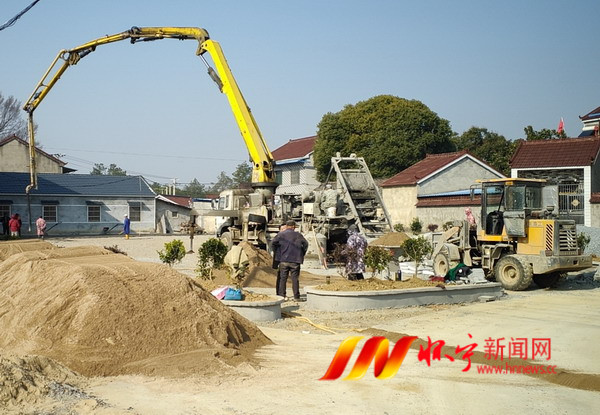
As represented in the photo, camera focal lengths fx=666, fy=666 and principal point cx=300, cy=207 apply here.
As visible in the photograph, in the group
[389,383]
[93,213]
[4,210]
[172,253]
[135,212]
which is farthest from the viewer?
[135,212]

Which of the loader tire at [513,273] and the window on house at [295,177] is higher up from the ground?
the window on house at [295,177]

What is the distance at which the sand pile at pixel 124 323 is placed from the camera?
7.88 metres

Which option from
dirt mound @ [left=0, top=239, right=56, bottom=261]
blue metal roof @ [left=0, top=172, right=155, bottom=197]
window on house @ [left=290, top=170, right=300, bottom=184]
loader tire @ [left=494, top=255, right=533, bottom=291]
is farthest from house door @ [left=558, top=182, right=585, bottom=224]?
blue metal roof @ [left=0, top=172, right=155, bottom=197]

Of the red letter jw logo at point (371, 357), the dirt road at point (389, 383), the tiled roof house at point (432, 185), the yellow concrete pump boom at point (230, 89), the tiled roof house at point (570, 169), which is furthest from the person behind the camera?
the tiled roof house at point (432, 185)

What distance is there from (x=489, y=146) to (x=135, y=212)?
29.6 meters

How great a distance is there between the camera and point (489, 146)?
56031 millimetres

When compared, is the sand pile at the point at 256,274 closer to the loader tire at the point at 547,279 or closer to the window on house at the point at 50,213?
the loader tire at the point at 547,279

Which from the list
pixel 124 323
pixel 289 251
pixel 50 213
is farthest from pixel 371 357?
pixel 50 213

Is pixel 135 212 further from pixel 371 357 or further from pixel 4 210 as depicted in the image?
pixel 371 357

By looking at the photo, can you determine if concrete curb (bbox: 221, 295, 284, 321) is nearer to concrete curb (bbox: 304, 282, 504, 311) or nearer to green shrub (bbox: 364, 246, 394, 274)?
concrete curb (bbox: 304, 282, 504, 311)

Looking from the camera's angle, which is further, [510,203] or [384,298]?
[510,203]

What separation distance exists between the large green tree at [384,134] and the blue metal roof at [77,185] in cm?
1365

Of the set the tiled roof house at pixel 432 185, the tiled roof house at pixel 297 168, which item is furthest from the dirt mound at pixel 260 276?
the tiled roof house at pixel 297 168

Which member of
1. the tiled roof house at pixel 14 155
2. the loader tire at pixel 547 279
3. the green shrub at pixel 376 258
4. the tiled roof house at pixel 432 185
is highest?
the tiled roof house at pixel 14 155
